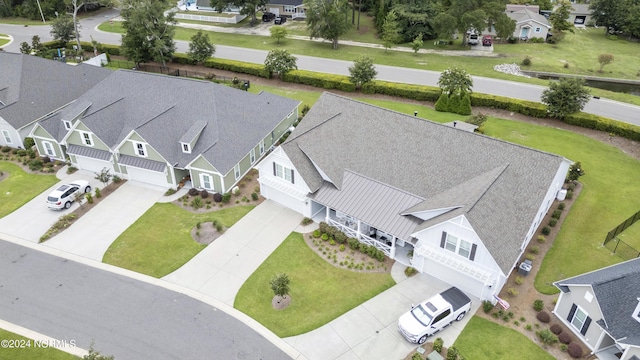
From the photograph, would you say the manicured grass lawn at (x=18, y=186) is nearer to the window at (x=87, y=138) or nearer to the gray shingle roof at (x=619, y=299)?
the window at (x=87, y=138)

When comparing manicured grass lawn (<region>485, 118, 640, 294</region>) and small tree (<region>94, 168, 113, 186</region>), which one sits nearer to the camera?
manicured grass lawn (<region>485, 118, 640, 294</region>)

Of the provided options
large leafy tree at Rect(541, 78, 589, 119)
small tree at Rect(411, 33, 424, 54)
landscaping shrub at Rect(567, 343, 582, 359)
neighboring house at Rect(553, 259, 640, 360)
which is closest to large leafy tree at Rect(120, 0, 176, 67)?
small tree at Rect(411, 33, 424, 54)

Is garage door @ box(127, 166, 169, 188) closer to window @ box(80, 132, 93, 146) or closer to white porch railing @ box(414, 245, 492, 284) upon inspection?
window @ box(80, 132, 93, 146)

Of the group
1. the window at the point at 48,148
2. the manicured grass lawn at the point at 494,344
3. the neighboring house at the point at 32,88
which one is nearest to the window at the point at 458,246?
the manicured grass lawn at the point at 494,344

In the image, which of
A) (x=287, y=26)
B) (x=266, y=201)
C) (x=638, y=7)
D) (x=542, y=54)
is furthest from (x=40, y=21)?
(x=638, y=7)

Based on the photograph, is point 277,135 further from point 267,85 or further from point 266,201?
point 267,85
